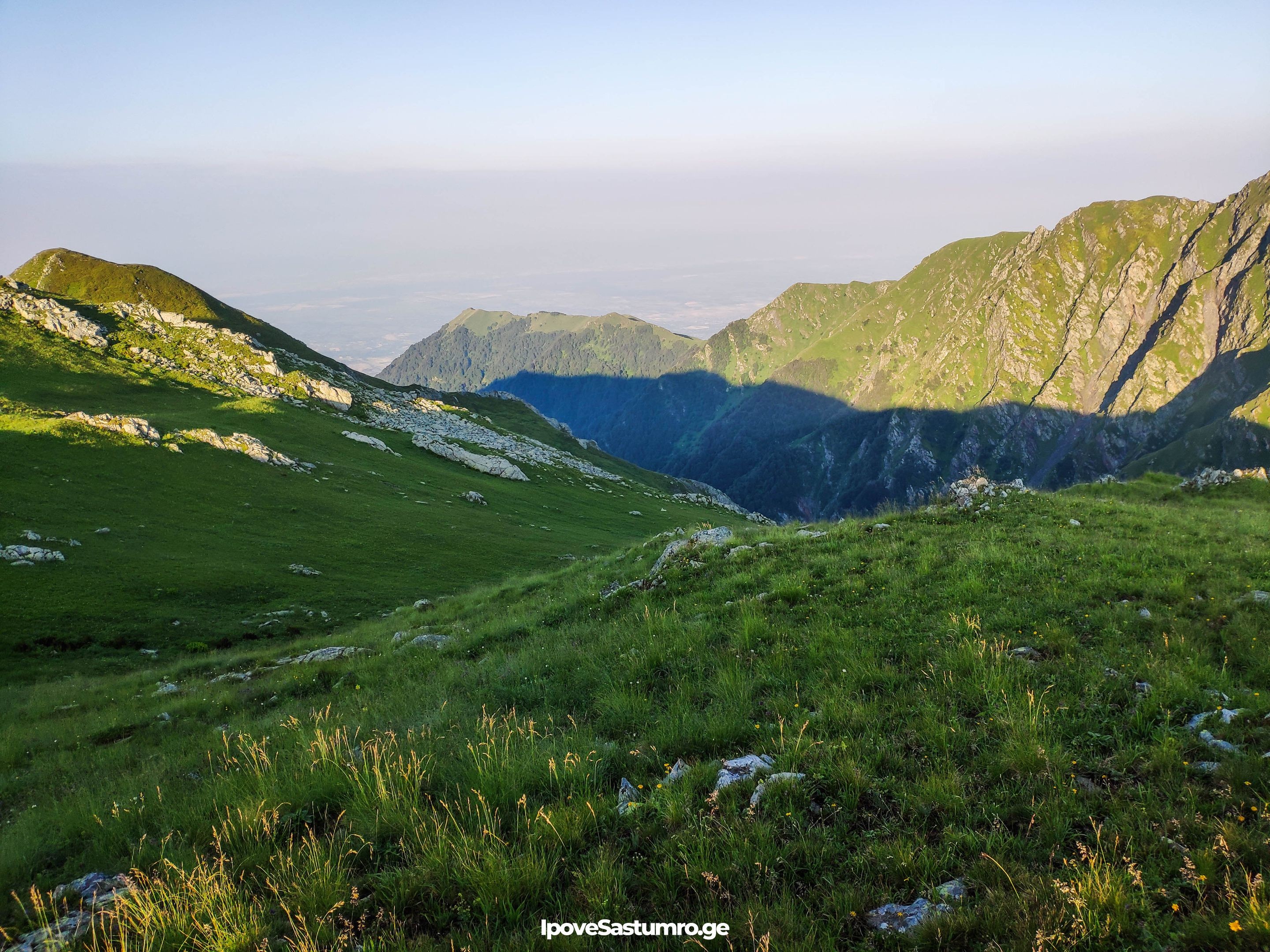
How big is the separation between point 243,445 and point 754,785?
5484cm

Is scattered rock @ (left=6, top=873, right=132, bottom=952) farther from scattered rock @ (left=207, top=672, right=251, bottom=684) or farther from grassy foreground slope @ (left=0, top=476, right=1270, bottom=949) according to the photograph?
scattered rock @ (left=207, top=672, right=251, bottom=684)

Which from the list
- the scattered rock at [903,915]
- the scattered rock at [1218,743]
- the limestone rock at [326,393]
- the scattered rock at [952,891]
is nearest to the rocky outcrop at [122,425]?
the limestone rock at [326,393]

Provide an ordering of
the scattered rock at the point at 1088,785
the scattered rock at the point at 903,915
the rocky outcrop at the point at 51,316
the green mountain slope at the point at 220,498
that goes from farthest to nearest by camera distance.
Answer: the rocky outcrop at the point at 51,316 < the green mountain slope at the point at 220,498 < the scattered rock at the point at 1088,785 < the scattered rock at the point at 903,915

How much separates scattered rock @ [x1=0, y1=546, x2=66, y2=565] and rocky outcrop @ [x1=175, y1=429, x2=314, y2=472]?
2227 centimetres

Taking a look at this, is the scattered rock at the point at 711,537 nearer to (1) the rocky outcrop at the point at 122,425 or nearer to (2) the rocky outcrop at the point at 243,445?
(2) the rocky outcrop at the point at 243,445

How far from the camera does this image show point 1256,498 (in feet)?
78.0

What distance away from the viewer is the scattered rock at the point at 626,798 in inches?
245

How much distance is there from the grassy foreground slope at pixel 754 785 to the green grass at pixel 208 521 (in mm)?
12322

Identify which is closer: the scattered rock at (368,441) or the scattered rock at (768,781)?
the scattered rock at (768,781)

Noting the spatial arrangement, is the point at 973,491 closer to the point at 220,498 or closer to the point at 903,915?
the point at 903,915

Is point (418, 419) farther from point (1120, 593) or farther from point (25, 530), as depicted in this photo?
point (1120, 593)

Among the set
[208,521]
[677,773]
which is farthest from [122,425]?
[677,773]

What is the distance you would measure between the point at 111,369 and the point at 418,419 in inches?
1522

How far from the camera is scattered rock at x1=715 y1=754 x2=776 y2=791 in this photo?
6.53m
